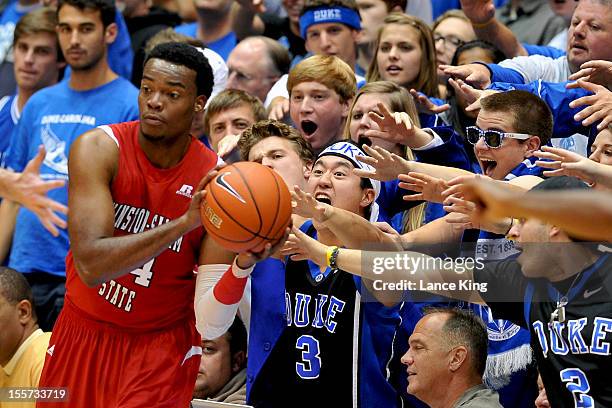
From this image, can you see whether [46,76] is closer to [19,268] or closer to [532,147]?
[19,268]

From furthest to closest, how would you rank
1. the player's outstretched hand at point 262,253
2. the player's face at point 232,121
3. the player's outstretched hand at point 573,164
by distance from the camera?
1. the player's face at point 232,121
2. the player's outstretched hand at point 262,253
3. the player's outstretched hand at point 573,164

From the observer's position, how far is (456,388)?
5641 mm

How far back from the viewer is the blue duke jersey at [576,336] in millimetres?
4793

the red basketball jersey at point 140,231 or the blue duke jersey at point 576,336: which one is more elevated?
the red basketball jersey at point 140,231

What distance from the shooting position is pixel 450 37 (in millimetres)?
8422

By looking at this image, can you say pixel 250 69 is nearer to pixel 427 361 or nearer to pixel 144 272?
pixel 144 272

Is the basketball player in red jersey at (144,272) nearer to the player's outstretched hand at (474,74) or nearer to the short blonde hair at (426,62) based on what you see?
the player's outstretched hand at (474,74)

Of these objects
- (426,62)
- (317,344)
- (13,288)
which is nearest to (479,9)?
(426,62)

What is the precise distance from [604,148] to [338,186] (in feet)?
4.76

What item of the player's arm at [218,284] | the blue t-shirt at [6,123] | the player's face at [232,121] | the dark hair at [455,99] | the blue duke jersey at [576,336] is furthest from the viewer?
the blue t-shirt at [6,123]

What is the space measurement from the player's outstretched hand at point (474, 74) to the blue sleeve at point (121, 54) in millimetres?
3505

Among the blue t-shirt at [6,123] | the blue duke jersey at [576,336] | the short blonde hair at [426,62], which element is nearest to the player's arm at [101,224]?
the blue duke jersey at [576,336]

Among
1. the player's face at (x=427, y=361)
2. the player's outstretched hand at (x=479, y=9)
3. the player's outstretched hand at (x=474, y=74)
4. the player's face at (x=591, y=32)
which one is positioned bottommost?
the player's face at (x=427, y=361)

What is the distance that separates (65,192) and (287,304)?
105 inches
